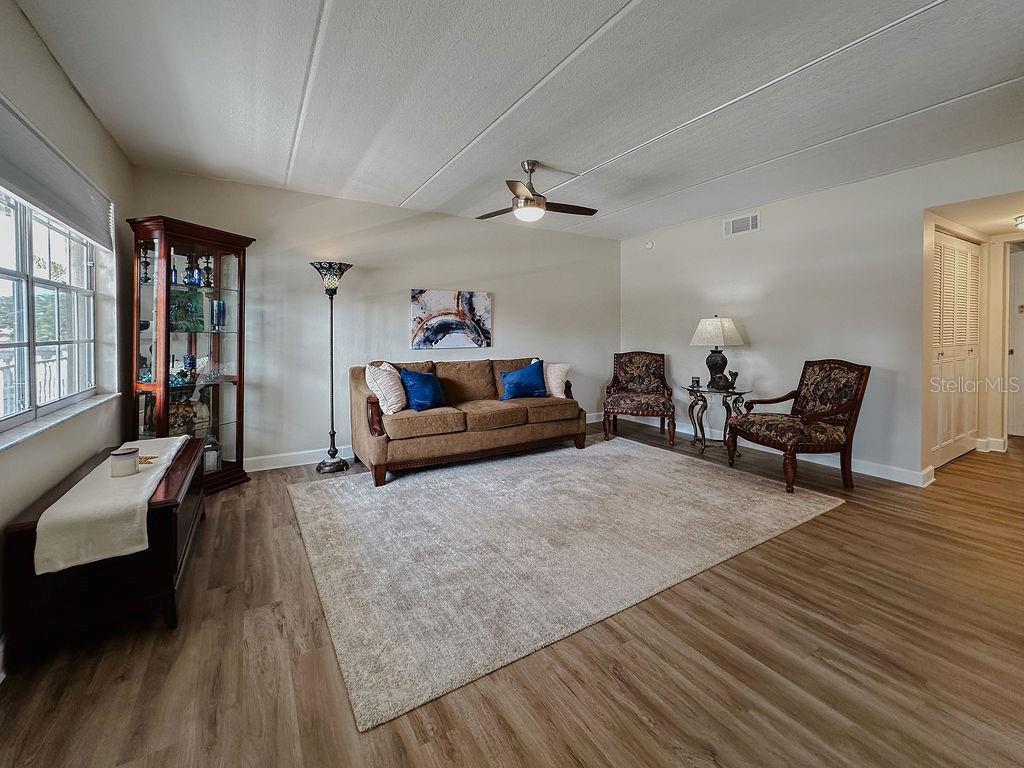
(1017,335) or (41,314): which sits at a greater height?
(1017,335)

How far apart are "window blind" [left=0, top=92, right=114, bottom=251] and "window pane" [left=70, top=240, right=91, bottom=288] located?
9 centimetres

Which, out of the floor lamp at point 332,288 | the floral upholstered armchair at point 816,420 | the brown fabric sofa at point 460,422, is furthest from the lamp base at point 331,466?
the floral upholstered armchair at point 816,420

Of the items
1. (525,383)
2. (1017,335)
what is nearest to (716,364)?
(525,383)

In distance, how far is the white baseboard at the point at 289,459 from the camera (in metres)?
4.09

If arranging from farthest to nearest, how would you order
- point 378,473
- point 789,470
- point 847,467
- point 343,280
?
point 343,280, point 378,473, point 847,467, point 789,470

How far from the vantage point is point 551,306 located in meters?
5.82

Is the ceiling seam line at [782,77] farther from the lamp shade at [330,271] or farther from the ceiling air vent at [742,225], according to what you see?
the lamp shade at [330,271]

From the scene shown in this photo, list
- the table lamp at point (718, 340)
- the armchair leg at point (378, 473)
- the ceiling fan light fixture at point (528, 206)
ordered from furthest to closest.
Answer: the table lamp at point (718, 340) < the armchair leg at point (378, 473) < the ceiling fan light fixture at point (528, 206)

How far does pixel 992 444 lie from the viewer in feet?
15.0

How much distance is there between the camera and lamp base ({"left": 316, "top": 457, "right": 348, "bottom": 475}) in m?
4.04

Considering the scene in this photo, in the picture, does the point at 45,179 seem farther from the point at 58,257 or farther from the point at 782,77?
the point at 782,77

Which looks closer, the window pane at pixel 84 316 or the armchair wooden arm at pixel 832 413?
the window pane at pixel 84 316

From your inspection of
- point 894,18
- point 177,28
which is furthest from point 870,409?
point 177,28

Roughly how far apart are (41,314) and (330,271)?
2.04 metres
